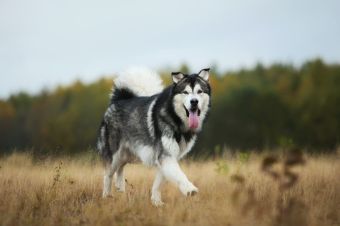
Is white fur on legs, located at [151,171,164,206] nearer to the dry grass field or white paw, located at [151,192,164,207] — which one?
white paw, located at [151,192,164,207]

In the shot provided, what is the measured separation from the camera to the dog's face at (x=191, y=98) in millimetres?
8523

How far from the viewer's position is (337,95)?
133ft

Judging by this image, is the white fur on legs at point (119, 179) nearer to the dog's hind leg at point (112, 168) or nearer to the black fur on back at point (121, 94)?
the dog's hind leg at point (112, 168)

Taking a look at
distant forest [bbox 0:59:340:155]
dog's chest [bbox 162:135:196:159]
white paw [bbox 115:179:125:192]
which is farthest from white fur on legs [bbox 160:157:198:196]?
distant forest [bbox 0:59:340:155]

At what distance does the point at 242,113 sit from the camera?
41.6 m

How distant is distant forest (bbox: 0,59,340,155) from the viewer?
3934 cm

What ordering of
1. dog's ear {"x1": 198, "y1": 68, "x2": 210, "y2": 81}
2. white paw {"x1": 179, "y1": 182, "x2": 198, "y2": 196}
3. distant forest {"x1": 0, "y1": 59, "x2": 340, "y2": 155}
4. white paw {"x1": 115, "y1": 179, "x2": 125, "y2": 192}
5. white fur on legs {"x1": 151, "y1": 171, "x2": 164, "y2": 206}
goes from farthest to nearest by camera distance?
distant forest {"x1": 0, "y1": 59, "x2": 340, "y2": 155}
white paw {"x1": 115, "y1": 179, "x2": 125, "y2": 192}
dog's ear {"x1": 198, "y1": 68, "x2": 210, "y2": 81}
white fur on legs {"x1": 151, "y1": 171, "x2": 164, "y2": 206}
white paw {"x1": 179, "y1": 182, "x2": 198, "y2": 196}

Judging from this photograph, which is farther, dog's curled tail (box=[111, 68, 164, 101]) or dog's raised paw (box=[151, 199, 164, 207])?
dog's curled tail (box=[111, 68, 164, 101])

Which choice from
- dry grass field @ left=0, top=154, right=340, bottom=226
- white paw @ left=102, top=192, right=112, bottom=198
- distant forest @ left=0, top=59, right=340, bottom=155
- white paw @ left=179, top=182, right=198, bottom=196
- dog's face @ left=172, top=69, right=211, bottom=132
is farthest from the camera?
distant forest @ left=0, top=59, right=340, bottom=155

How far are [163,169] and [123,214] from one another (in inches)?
49.5

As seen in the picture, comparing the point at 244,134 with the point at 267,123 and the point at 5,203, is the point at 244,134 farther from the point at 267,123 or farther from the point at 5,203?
the point at 5,203

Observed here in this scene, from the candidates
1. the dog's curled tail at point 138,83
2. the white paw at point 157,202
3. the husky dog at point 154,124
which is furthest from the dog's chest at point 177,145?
the dog's curled tail at point 138,83

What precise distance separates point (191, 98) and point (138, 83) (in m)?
2.22

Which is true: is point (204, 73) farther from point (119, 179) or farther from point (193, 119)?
point (119, 179)
